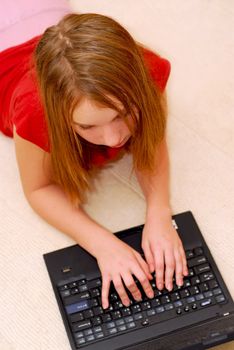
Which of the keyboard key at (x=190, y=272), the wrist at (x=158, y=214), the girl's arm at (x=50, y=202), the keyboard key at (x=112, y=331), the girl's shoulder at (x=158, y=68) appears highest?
the girl's shoulder at (x=158, y=68)

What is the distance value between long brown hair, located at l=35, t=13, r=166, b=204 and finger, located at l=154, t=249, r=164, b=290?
7.9 inches

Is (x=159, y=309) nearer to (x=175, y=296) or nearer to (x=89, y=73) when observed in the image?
(x=175, y=296)

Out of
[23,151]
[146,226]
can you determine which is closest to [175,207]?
[146,226]

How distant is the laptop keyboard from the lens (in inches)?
31.5

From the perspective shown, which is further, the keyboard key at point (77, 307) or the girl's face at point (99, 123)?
the keyboard key at point (77, 307)

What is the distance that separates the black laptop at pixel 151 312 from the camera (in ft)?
2.58

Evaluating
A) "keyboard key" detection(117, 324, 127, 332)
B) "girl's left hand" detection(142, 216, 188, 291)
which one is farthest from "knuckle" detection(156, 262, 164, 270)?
"keyboard key" detection(117, 324, 127, 332)

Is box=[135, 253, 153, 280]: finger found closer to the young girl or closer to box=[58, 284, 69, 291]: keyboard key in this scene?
the young girl

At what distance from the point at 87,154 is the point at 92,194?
8 centimetres

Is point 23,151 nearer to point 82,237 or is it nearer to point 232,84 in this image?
point 82,237

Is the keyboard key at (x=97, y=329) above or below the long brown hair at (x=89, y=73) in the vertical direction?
below

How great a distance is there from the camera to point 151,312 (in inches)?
31.8

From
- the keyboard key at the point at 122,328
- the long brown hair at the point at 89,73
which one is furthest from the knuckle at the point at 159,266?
the long brown hair at the point at 89,73

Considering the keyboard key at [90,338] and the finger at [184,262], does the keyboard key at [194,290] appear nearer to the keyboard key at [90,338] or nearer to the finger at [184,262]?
the finger at [184,262]
